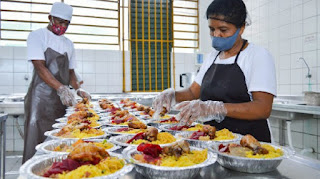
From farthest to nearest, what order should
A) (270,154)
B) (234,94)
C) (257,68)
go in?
(234,94) → (257,68) → (270,154)

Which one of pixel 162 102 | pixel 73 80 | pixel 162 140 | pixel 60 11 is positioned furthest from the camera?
pixel 73 80

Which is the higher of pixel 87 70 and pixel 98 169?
pixel 87 70

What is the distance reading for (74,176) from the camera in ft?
2.87

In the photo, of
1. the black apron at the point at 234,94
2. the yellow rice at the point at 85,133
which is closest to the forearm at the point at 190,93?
the black apron at the point at 234,94

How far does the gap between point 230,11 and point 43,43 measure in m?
2.28

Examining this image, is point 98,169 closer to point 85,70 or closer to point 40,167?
point 40,167

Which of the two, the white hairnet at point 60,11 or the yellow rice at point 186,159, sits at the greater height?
the white hairnet at point 60,11

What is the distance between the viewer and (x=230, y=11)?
188cm

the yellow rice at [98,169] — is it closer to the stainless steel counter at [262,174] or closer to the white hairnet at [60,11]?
the stainless steel counter at [262,174]

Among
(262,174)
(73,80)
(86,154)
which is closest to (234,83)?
(262,174)

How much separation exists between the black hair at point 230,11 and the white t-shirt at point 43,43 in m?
2.11

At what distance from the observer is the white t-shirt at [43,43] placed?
9.86 ft

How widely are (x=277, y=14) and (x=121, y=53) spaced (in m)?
3.59

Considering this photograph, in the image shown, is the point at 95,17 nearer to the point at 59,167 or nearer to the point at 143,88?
the point at 143,88
